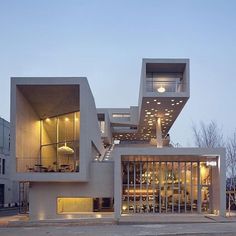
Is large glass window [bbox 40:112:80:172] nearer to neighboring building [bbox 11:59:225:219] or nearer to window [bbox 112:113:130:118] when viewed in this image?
neighboring building [bbox 11:59:225:219]

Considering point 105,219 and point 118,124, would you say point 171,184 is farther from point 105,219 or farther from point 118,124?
point 118,124

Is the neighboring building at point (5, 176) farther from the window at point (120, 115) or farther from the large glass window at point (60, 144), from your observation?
the large glass window at point (60, 144)

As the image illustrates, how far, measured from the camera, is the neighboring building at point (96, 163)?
96.2 ft

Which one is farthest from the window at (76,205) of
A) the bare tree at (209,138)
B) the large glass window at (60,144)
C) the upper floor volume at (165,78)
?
the bare tree at (209,138)

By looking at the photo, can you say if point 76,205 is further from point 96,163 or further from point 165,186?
point 165,186

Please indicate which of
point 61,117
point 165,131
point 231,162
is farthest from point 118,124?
point 61,117

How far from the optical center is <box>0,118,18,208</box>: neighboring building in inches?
2158

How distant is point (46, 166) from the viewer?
104 ft

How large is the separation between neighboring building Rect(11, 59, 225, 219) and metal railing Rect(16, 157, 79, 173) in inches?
2.7

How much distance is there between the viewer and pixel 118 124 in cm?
5722

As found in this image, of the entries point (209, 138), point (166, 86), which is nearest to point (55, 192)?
point (166, 86)

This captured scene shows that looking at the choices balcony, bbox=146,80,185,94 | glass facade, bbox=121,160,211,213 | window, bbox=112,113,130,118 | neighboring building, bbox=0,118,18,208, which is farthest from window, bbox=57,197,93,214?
window, bbox=112,113,130,118

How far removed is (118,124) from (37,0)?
35412mm

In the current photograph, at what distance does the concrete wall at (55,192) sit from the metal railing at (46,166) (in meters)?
1.06
